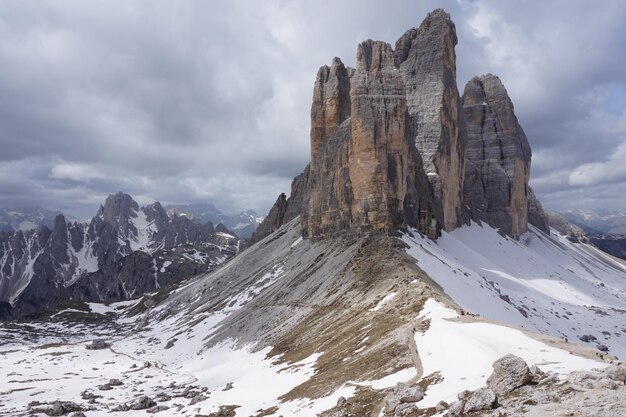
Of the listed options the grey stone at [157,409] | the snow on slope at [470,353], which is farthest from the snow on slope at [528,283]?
the grey stone at [157,409]

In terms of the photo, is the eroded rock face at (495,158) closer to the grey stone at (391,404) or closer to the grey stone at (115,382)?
the grey stone at (115,382)

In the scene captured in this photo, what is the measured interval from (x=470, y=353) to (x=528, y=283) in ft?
296

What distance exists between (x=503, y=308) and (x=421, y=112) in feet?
235

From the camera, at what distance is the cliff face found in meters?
92.3

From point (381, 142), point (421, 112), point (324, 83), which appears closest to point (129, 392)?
point (381, 142)

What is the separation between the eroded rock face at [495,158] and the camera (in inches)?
6235

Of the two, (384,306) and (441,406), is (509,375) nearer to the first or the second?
(441,406)

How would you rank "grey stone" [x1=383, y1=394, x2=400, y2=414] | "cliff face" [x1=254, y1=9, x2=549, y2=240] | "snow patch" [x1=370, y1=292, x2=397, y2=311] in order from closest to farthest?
"grey stone" [x1=383, y1=394, x2=400, y2=414] → "snow patch" [x1=370, y1=292, x2=397, y2=311] → "cliff face" [x1=254, y1=9, x2=549, y2=240]

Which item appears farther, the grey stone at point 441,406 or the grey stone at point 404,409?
the grey stone at point 404,409

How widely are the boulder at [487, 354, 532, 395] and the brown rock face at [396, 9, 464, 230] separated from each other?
318ft

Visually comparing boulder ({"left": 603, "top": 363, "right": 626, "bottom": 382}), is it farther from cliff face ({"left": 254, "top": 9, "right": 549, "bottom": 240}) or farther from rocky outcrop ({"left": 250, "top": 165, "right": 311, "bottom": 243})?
rocky outcrop ({"left": 250, "top": 165, "right": 311, "bottom": 243})

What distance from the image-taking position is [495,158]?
556 feet

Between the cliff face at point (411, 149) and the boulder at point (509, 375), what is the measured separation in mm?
63630

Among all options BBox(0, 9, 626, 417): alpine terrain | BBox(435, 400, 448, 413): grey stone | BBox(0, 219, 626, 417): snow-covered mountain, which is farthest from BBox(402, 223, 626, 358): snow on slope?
BBox(435, 400, 448, 413): grey stone
